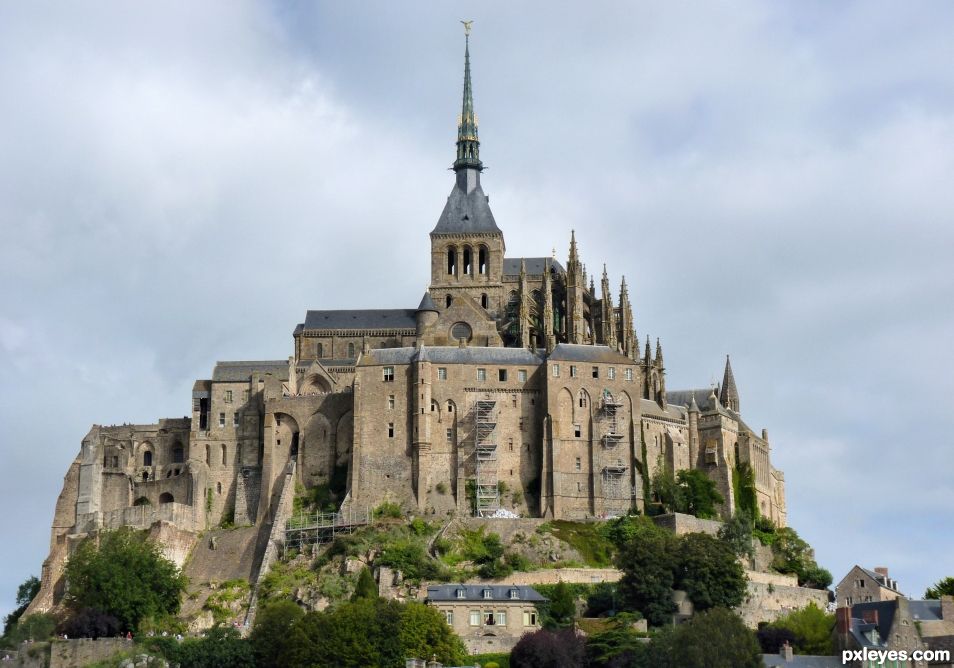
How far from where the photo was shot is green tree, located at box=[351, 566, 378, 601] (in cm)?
9194

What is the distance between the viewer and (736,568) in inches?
3639

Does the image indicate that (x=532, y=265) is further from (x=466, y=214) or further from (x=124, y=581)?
(x=124, y=581)

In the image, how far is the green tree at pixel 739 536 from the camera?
99875 millimetres

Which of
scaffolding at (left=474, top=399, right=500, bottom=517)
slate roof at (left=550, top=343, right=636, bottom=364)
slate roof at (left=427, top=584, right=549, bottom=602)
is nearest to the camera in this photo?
slate roof at (left=427, top=584, right=549, bottom=602)

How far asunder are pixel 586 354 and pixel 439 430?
33.4 ft

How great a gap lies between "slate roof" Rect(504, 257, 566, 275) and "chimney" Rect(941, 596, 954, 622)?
134ft

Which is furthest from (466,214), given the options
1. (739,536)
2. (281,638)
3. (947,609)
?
(947,609)

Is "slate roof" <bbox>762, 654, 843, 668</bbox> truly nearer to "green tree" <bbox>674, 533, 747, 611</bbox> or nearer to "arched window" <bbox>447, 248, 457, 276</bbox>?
"green tree" <bbox>674, 533, 747, 611</bbox>

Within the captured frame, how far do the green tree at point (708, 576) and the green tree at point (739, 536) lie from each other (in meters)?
6.61

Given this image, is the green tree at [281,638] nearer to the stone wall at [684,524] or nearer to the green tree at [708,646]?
the green tree at [708,646]

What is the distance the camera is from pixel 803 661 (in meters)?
81.9

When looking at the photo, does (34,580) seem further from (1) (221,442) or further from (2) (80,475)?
(1) (221,442)
